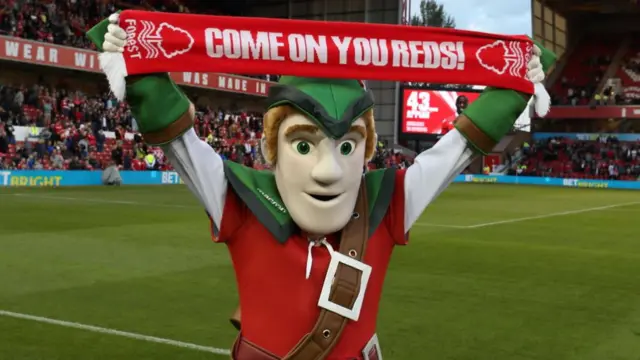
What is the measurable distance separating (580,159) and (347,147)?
4415cm

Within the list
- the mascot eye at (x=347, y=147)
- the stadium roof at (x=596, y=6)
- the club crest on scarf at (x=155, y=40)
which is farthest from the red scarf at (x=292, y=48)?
the stadium roof at (x=596, y=6)

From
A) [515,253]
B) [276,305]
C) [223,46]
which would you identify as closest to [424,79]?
[223,46]

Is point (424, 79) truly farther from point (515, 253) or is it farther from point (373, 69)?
point (515, 253)

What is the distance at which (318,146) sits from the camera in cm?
277

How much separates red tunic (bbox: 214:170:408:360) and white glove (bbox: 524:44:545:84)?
877mm

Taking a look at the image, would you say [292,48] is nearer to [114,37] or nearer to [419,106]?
[114,37]

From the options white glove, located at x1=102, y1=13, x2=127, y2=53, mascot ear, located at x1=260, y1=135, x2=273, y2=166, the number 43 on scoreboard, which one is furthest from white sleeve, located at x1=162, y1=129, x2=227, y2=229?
the number 43 on scoreboard

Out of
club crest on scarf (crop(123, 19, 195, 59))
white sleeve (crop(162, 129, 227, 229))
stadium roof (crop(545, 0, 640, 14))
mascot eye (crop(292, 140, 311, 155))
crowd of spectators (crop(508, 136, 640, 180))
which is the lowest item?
crowd of spectators (crop(508, 136, 640, 180))

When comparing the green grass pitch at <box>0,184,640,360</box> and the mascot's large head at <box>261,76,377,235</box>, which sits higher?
the mascot's large head at <box>261,76,377,235</box>

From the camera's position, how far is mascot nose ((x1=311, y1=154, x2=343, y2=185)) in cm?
270

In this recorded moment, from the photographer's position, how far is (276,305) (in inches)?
110

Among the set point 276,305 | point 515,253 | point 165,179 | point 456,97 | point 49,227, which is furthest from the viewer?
point 456,97

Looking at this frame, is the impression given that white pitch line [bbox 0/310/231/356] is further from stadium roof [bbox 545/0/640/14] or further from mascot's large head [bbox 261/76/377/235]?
stadium roof [bbox 545/0/640/14]

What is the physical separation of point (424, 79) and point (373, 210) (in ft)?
1.77
